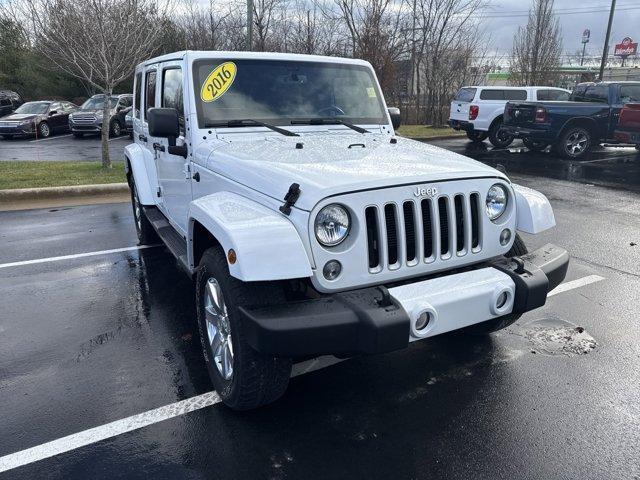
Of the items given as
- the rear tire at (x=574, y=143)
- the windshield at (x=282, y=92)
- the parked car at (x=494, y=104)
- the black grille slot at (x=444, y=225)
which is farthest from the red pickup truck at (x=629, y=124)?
the black grille slot at (x=444, y=225)

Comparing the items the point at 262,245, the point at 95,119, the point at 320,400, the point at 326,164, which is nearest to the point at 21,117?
the point at 95,119

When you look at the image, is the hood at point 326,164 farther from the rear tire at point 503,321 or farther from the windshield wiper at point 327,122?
the rear tire at point 503,321

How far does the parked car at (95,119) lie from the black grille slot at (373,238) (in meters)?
18.5

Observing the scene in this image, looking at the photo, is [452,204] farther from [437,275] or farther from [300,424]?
[300,424]

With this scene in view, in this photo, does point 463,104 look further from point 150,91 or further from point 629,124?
point 150,91

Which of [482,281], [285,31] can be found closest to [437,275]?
[482,281]

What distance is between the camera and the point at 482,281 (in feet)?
9.46

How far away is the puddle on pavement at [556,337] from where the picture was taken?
3.88 metres

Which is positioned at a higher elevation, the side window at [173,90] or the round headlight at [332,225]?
the side window at [173,90]

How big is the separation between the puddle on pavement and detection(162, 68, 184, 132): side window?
3.15 m

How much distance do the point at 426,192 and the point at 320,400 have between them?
1427mm

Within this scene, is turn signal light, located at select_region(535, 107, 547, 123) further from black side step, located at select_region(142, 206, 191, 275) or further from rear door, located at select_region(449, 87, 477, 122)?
black side step, located at select_region(142, 206, 191, 275)

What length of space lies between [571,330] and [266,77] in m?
3.13

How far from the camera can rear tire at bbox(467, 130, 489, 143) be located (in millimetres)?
17469
